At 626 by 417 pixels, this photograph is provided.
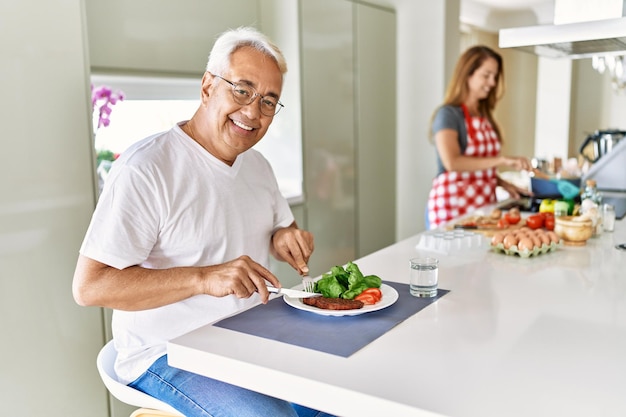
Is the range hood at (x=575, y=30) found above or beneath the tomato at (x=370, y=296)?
above

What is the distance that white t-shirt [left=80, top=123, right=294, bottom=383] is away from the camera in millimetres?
1424

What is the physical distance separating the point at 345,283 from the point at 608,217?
139 centimetres

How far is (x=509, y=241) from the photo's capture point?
1974 mm

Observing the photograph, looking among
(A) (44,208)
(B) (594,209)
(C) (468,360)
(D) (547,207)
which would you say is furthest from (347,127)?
(C) (468,360)

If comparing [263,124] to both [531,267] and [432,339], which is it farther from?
[531,267]

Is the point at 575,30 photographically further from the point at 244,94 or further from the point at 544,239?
the point at 244,94

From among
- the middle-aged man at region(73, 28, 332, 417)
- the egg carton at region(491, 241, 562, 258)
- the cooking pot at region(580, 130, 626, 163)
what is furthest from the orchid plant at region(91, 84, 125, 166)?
the cooking pot at region(580, 130, 626, 163)

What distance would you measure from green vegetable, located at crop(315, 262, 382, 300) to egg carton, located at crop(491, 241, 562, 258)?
2.23 feet

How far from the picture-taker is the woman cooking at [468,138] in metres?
3.00

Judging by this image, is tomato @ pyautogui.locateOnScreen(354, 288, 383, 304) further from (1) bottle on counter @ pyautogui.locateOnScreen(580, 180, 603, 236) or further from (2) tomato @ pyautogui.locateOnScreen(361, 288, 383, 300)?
(1) bottle on counter @ pyautogui.locateOnScreen(580, 180, 603, 236)

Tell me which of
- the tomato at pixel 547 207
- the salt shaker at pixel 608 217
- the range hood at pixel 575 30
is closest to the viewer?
the range hood at pixel 575 30

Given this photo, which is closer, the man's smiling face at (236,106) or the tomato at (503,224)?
the man's smiling face at (236,106)

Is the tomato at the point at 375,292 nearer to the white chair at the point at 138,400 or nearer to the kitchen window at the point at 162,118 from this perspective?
the white chair at the point at 138,400

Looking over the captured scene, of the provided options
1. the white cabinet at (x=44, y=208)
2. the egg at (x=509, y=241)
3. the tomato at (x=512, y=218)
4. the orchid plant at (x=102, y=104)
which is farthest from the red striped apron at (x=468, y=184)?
the white cabinet at (x=44, y=208)
